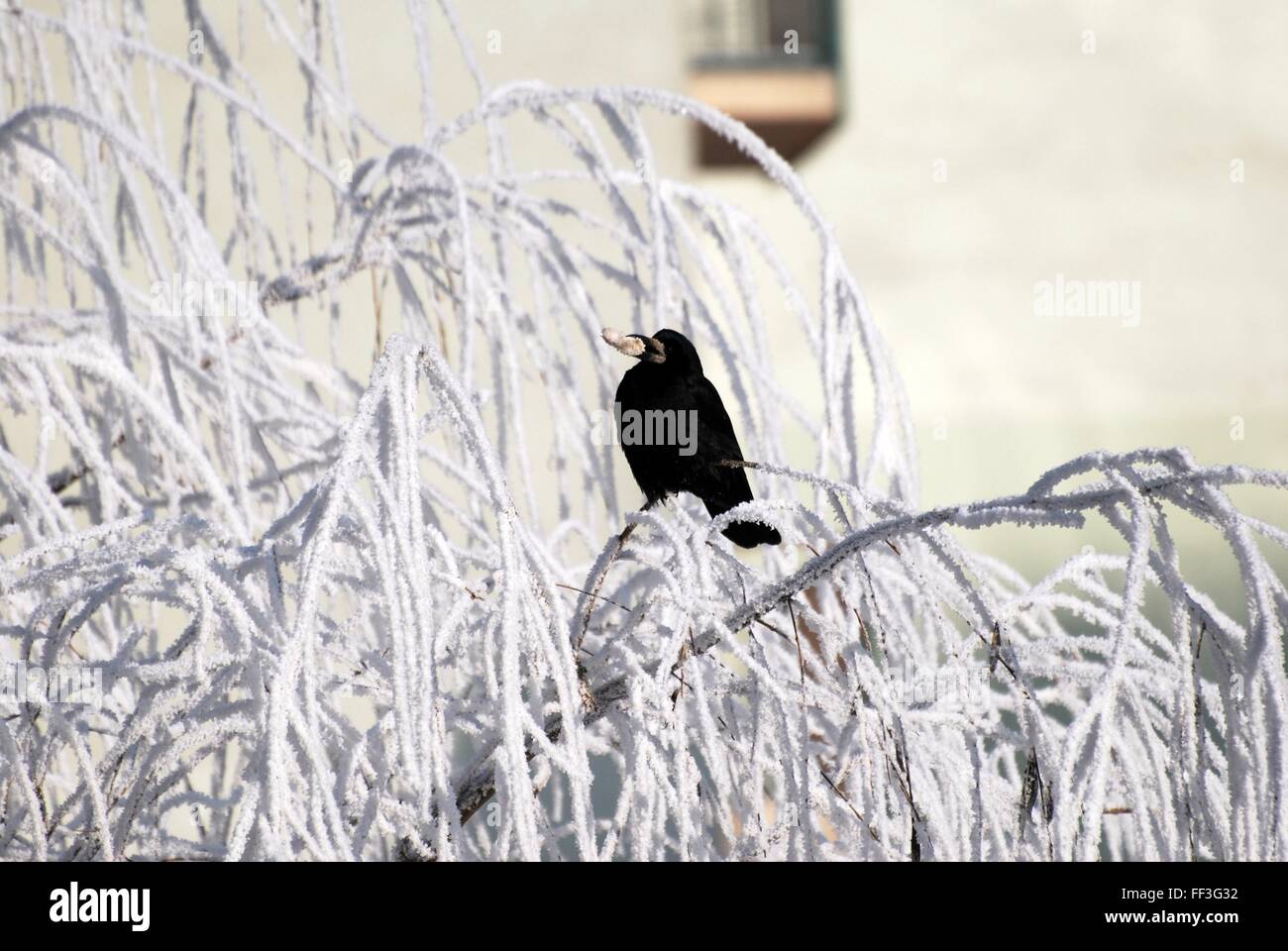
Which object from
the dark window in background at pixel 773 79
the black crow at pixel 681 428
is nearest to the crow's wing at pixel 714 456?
the black crow at pixel 681 428

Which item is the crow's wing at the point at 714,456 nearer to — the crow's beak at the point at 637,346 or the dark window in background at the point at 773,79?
the crow's beak at the point at 637,346

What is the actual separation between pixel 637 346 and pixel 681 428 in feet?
0.79

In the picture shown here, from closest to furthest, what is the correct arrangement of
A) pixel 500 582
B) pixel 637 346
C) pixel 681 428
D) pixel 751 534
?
pixel 500 582 < pixel 637 346 < pixel 751 534 < pixel 681 428

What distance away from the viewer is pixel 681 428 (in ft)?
3.41

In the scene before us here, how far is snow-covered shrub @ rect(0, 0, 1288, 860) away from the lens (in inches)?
22.2

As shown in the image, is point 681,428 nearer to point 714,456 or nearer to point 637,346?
point 714,456

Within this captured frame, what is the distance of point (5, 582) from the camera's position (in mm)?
719

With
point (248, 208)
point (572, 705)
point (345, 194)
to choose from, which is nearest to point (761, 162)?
point (345, 194)

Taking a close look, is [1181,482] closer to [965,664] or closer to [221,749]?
[965,664]

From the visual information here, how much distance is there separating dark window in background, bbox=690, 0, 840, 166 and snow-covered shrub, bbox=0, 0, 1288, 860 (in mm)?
1497

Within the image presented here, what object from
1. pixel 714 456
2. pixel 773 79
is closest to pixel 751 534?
pixel 714 456

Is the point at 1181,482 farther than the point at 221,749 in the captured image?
No

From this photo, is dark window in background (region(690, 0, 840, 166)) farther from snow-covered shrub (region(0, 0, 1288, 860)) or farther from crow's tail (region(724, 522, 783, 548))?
crow's tail (region(724, 522, 783, 548))
